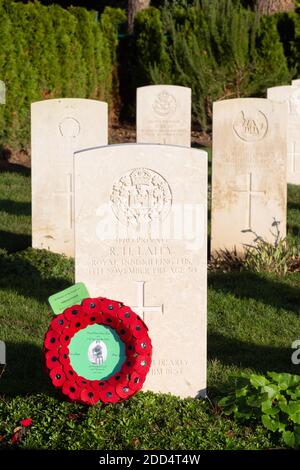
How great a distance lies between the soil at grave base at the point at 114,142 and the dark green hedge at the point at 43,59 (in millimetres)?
148

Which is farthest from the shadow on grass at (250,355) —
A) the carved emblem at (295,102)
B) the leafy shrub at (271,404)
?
the carved emblem at (295,102)

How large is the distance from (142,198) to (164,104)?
567 centimetres

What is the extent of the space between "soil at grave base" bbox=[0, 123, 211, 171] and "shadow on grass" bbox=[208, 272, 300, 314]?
20.5 ft

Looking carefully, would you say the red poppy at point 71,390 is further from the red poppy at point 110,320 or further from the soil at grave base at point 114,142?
the soil at grave base at point 114,142

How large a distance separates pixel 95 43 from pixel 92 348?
12.2 m

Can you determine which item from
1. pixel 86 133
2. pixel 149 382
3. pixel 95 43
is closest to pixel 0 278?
pixel 86 133

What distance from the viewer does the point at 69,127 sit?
8.35 m

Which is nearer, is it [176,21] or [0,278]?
[0,278]

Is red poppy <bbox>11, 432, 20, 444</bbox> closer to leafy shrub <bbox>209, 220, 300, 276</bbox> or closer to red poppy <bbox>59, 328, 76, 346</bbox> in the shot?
red poppy <bbox>59, 328, 76, 346</bbox>

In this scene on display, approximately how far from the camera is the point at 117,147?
16.3 ft

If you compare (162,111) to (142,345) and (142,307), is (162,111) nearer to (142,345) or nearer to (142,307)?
(142,307)

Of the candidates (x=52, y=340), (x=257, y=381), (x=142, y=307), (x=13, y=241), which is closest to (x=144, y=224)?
(x=142, y=307)

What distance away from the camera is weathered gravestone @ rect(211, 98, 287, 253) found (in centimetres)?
820
